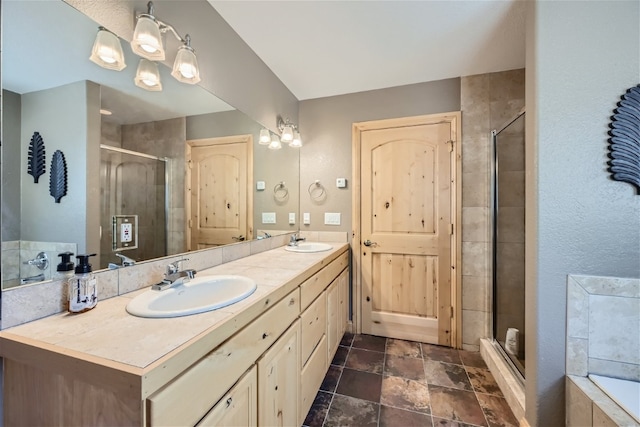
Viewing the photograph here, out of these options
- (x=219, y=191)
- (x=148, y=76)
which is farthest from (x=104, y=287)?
(x=148, y=76)

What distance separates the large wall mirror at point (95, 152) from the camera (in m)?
0.79

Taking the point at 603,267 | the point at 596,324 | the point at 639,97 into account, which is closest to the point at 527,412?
the point at 596,324

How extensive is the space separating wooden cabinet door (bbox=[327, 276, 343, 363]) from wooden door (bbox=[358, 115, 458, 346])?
1.56 feet

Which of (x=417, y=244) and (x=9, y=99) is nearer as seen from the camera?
(x=9, y=99)

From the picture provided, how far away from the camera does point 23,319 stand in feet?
2.46

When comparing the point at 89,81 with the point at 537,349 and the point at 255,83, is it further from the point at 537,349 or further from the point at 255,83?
the point at 537,349

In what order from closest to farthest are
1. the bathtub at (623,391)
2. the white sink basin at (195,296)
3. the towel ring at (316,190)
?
the white sink basin at (195,296) < the bathtub at (623,391) < the towel ring at (316,190)

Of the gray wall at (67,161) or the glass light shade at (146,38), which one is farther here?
the glass light shade at (146,38)

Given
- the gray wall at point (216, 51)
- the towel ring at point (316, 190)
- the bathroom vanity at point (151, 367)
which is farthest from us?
the towel ring at point (316, 190)

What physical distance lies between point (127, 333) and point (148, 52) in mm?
1163

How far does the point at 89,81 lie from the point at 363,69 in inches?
71.6

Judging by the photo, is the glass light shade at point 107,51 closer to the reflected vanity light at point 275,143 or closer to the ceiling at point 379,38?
the ceiling at point 379,38

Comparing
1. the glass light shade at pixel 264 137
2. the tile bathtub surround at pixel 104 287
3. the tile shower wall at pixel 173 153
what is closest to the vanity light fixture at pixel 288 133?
the glass light shade at pixel 264 137

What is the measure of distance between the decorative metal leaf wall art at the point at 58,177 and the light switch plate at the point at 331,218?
6.30 ft
